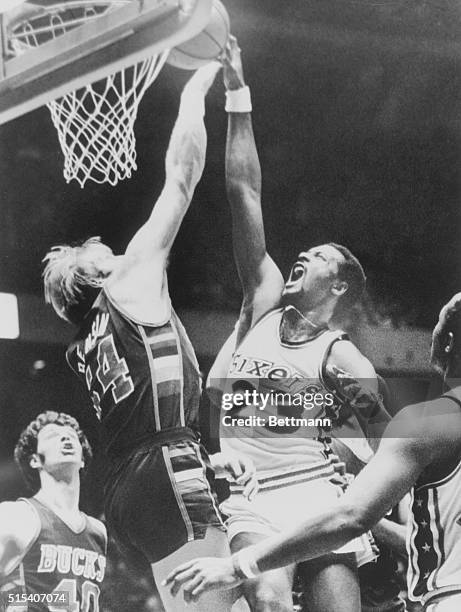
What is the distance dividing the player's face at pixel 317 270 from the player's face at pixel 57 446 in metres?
0.97

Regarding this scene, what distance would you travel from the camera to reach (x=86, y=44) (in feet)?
10.1

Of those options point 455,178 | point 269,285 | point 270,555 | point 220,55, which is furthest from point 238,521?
point 220,55

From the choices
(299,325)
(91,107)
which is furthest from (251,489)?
(91,107)

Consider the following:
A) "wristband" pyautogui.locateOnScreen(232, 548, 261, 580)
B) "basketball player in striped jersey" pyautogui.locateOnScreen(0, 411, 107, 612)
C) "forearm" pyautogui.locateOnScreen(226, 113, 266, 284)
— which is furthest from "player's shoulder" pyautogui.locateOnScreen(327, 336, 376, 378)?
"basketball player in striped jersey" pyautogui.locateOnScreen(0, 411, 107, 612)

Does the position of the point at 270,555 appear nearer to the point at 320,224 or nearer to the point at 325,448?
the point at 325,448

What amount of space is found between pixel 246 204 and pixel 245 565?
4.14 feet

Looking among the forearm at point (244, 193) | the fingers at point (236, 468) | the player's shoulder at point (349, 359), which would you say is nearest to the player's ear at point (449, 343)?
the player's shoulder at point (349, 359)

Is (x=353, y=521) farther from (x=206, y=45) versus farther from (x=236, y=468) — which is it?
(x=206, y=45)

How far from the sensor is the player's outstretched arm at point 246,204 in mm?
3443

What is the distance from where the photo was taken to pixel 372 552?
3232 millimetres

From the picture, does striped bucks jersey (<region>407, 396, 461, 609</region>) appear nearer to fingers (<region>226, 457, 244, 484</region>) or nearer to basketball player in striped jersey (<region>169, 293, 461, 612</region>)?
basketball player in striped jersey (<region>169, 293, 461, 612</region>)

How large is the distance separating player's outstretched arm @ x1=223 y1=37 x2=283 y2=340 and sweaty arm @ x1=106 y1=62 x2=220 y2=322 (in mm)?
106

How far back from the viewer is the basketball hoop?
334 centimetres

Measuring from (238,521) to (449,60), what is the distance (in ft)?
5.82
